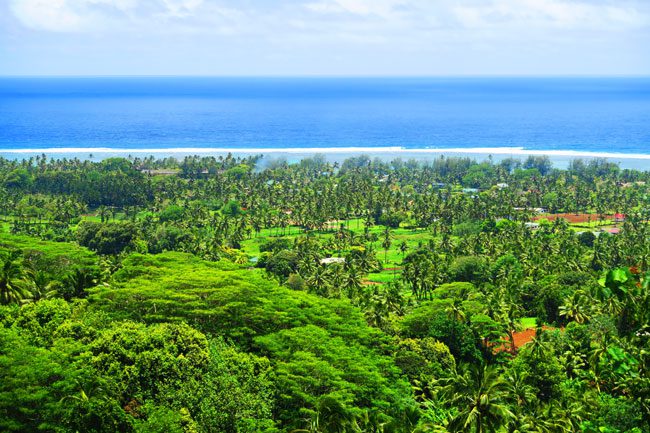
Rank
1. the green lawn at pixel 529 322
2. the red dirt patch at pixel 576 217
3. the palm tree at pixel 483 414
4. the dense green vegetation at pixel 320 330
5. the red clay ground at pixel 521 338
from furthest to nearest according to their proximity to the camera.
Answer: the red dirt patch at pixel 576 217
the green lawn at pixel 529 322
the red clay ground at pixel 521 338
the dense green vegetation at pixel 320 330
the palm tree at pixel 483 414

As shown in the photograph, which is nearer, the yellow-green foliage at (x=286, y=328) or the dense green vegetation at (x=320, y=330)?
the dense green vegetation at (x=320, y=330)

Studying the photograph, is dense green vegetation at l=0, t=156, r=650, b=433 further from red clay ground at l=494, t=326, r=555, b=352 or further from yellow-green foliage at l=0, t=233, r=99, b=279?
red clay ground at l=494, t=326, r=555, b=352

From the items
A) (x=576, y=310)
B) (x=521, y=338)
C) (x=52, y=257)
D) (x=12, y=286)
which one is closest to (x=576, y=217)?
(x=521, y=338)

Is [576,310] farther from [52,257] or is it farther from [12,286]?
[52,257]

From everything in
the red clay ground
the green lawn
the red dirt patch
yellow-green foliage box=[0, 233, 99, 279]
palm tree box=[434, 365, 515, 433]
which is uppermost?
palm tree box=[434, 365, 515, 433]

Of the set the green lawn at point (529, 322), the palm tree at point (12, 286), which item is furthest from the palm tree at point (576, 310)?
the palm tree at point (12, 286)

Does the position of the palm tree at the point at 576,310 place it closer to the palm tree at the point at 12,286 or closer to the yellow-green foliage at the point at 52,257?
the yellow-green foliage at the point at 52,257

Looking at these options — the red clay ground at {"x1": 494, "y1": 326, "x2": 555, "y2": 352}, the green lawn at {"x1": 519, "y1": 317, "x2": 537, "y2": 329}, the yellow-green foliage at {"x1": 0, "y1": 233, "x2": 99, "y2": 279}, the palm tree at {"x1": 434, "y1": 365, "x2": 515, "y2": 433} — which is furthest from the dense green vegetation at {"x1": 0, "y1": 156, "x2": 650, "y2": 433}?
the green lawn at {"x1": 519, "y1": 317, "x2": 537, "y2": 329}

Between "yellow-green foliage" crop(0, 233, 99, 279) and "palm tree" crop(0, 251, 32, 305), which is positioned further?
"yellow-green foliage" crop(0, 233, 99, 279)
